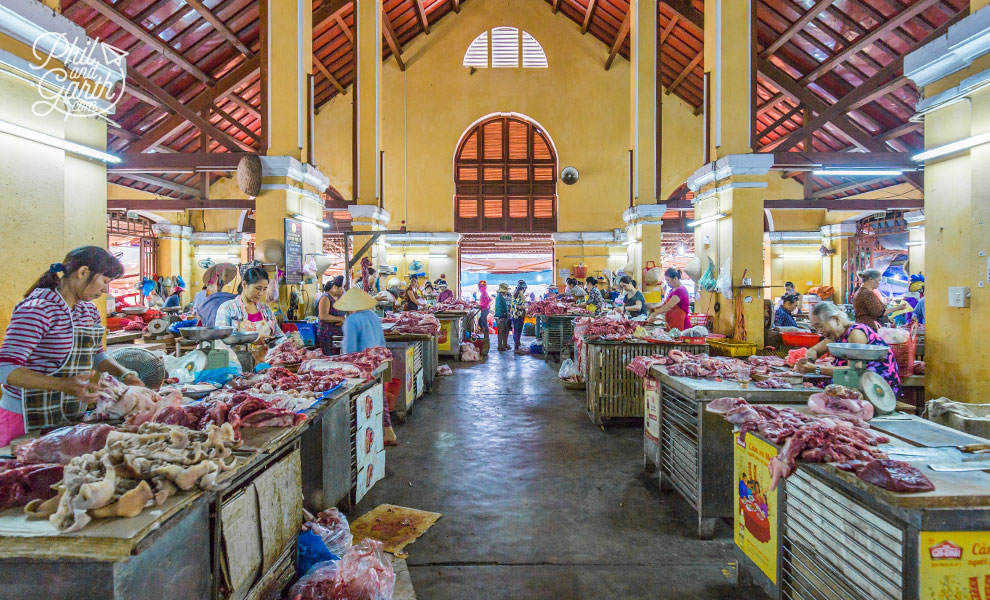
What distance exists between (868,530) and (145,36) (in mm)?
A: 13533

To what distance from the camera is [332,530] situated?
9.89 feet

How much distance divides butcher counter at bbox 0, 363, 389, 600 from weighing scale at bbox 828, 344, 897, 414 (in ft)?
10.5

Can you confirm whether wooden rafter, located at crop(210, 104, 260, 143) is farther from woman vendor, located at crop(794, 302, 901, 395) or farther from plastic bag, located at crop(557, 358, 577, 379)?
woman vendor, located at crop(794, 302, 901, 395)

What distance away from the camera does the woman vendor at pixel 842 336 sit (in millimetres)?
3568

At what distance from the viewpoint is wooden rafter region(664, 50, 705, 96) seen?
15.1 m

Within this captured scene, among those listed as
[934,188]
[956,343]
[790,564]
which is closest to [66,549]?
[790,564]

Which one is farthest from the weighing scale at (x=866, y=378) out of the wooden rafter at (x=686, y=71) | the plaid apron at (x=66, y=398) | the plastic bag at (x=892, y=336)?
the wooden rafter at (x=686, y=71)

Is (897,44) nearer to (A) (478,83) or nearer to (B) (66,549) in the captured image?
(A) (478,83)

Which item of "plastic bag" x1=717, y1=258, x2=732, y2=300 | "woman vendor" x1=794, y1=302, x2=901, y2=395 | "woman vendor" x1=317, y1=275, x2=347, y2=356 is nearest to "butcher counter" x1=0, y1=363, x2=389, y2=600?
"woman vendor" x1=317, y1=275, x2=347, y2=356

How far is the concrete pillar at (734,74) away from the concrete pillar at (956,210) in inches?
106

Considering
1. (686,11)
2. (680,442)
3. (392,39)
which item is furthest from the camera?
(392,39)

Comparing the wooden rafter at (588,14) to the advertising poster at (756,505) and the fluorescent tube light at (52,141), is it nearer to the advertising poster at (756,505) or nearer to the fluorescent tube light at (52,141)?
the fluorescent tube light at (52,141)

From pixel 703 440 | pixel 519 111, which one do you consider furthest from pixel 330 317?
pixel 519 111

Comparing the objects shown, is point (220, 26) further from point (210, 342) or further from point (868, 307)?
point (868, 307)
